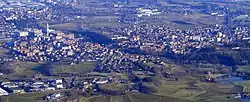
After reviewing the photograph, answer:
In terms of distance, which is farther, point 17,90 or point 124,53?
point 124,53

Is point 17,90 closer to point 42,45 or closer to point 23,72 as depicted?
point 23,72

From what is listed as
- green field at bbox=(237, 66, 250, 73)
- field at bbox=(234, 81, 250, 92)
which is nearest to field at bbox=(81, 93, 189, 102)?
field at bbox=(234, 81, 250, 92)

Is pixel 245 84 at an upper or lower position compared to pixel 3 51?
upper

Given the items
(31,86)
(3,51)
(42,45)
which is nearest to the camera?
(31,86)

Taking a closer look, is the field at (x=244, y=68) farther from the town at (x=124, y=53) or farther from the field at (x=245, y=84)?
the field at (x=245, y=84)

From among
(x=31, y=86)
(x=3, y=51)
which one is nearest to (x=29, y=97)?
(x=31, y=86)

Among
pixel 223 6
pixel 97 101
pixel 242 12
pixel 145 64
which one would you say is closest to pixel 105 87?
pixel 97 101

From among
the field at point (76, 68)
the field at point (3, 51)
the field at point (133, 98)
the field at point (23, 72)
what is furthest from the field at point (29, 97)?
the field at point (3, 51)

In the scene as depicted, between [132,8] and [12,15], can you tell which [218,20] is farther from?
[12,15]

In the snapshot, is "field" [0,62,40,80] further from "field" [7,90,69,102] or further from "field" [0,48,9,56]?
"field" [7,90,69,102]

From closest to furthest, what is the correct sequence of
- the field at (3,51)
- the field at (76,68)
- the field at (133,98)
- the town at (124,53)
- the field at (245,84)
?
the field at (133,98) → the town at (124,53) → the field at (245,84) → the field at (76,68) → the field at (3,51)
